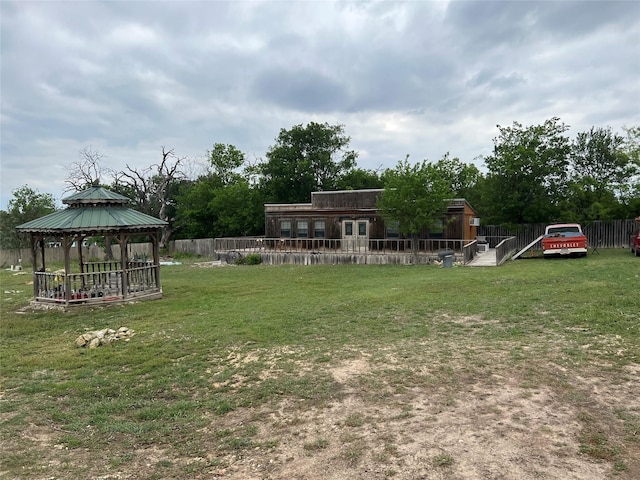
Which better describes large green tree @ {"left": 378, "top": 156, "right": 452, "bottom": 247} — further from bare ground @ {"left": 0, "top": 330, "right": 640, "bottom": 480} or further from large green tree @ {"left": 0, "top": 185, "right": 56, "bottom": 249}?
large green tree @ {"left": 0, "top": 185, "right": 56, "bottom": 249}

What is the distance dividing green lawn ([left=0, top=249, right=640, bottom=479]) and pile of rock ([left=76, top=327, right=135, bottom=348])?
0.20 meters

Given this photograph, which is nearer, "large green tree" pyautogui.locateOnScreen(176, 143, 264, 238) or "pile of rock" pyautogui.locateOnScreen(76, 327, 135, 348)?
"pile of rock" pyautogui.locateOnScreen(76, 327, 135, 348)

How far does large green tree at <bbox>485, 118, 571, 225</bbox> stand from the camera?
25422 mm

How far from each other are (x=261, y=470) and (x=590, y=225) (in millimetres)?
28411

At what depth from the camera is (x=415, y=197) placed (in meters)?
21.8

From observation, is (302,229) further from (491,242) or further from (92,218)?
(92,218)

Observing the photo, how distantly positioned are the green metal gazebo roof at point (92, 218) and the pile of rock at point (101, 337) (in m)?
5.19

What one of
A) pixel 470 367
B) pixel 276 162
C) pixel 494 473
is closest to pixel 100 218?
pixel 470 367

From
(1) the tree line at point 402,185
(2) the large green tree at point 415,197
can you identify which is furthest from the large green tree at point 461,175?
(2) the large green tree at point 415,197

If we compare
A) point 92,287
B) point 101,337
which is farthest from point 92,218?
point 101,337

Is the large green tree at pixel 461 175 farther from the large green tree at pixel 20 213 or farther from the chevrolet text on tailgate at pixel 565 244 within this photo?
the large green tree at pixel 20 213

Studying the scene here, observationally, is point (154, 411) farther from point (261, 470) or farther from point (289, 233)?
point (289, 233)

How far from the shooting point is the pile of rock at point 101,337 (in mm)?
8555

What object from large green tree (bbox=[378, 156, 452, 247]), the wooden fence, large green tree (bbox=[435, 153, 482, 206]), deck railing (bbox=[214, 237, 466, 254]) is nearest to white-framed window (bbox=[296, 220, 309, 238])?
deck railing (bbox=[214, 237, 466, 254])
